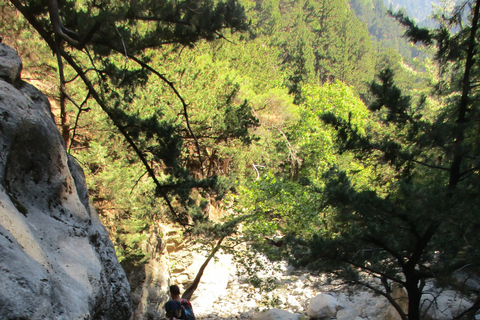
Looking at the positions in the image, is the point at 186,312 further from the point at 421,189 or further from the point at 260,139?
the point at 260,139

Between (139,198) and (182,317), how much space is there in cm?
535

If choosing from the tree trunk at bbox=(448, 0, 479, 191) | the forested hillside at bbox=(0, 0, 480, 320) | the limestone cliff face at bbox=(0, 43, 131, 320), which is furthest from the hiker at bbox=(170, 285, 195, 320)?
the tree trunk at bbox=(448, 0, 479, 191)

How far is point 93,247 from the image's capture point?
148 inches

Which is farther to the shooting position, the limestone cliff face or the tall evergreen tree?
the tall evergreen tree

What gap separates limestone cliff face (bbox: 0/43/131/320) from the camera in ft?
6.95

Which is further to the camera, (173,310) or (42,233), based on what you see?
(173,310)

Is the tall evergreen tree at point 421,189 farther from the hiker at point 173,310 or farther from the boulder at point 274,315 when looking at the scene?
the boulder at point 274,315

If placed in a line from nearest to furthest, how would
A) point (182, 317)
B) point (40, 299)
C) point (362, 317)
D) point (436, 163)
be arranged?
point (40, 299), point (182, 317), point (436, 163), point (362, 317)

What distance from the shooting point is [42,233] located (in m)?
3.01

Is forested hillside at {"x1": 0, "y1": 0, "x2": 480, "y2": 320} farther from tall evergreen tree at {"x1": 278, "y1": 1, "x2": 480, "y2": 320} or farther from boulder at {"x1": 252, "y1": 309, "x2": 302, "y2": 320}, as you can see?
boulder at {"x1": 252, "y1": 309, "x2": 302, "y2": 320}

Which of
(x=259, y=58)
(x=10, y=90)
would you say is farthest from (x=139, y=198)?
(x=259, y=58)

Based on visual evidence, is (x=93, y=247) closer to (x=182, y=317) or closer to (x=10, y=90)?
(x=182, y=317)

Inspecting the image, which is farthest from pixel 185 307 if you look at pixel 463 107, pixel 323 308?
pixel 323 308

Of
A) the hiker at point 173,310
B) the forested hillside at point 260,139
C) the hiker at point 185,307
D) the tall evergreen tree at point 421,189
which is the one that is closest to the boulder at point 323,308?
the forested hillside at point 260,139
